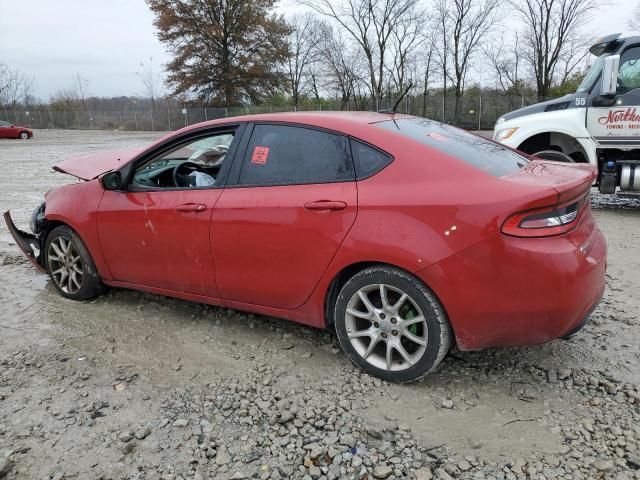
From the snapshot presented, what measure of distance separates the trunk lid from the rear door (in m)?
0.95

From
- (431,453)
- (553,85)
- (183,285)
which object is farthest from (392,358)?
(553,85)

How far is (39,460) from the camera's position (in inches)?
96.0

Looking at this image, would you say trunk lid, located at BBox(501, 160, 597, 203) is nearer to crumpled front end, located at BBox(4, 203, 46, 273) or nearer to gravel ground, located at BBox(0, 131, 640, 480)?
gravel ground, located at BBox(0, 131, 640, 480)

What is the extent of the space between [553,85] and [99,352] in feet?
139

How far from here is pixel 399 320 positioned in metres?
2.85

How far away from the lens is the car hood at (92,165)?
4.35 m

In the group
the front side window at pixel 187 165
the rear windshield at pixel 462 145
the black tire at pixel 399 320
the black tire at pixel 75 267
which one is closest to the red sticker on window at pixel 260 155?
the front side window at pixel 187 165

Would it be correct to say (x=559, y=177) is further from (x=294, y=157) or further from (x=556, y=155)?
(x=556, y=155)

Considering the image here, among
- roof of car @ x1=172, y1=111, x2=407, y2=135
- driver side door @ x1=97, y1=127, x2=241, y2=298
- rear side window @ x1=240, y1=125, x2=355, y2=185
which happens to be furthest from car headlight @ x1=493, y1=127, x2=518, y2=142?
rear side window @ x1=240, y1=125, x2=355, y2=185

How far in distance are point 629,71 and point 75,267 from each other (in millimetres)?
7502

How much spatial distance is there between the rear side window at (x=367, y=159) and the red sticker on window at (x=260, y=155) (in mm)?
617

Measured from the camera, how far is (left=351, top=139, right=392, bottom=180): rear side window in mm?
2904

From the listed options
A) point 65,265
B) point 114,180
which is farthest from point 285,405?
point 65,265

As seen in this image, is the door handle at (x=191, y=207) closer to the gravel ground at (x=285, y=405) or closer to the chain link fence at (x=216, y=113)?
the gravel ground at (x=285, y=405)
